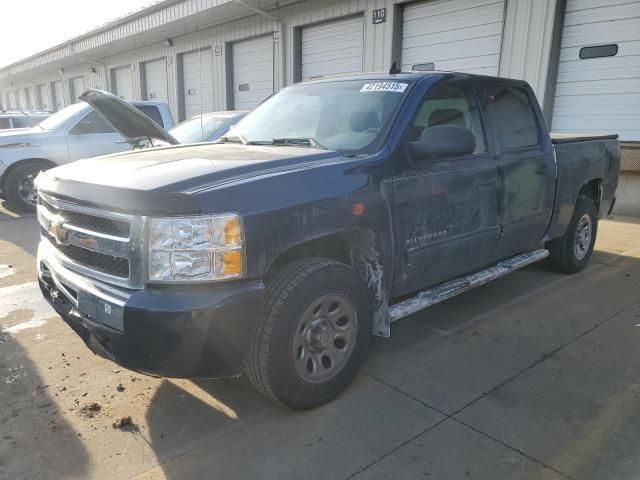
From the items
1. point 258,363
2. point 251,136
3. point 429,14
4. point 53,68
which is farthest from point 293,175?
point 53,68

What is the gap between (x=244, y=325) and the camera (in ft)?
7.89

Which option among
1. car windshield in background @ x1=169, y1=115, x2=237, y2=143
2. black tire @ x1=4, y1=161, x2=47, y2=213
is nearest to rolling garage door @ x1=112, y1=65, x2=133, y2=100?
black tire @ x1=4, y1=161, x2=47, y2=213

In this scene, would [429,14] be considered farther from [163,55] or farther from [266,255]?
[163,55]

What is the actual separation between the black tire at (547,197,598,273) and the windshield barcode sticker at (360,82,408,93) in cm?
269

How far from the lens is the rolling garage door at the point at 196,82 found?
16938 millimetres

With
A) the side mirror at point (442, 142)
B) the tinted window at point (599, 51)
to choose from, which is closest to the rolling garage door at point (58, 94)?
the tinted window at point (599, 51)

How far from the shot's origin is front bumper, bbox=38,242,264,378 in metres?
2.27

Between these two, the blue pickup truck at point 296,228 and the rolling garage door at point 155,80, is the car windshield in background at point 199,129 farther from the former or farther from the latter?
the rolling garage door at point 155,80

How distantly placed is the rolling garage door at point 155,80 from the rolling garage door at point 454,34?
11087mm

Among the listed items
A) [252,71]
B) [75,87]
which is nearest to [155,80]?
[252,71]

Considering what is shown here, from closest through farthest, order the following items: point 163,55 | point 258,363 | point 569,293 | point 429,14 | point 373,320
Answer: point 258,363
point 373,320
point 569,293
point 429,14
point 163,55

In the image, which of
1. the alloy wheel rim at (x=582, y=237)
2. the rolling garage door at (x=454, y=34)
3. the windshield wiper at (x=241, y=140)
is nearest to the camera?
the windshield wiper at (x=241, y=140)

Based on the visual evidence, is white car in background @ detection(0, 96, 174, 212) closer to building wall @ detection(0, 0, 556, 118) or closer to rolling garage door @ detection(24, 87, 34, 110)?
building wall @ detection(0, 0, 556, 118)

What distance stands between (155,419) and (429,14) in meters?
10.3
